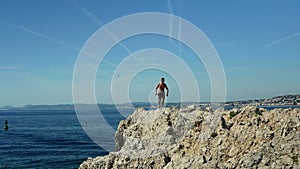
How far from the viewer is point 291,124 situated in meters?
16.8

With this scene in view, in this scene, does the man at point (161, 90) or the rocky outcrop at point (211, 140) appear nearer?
the rocky outcrop at point (211, 140)

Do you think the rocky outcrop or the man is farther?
the man

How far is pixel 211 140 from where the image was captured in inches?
723

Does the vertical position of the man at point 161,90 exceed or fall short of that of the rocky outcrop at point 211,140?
it exceeds it

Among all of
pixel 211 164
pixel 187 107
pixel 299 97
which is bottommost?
pixel 211 164

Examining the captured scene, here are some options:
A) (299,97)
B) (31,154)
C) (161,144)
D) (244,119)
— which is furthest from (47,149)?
(299,97)

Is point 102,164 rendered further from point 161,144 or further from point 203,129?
point 203,129

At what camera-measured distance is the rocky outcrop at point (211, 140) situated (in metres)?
15.3

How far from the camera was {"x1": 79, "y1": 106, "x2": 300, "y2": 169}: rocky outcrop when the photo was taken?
15312 mm

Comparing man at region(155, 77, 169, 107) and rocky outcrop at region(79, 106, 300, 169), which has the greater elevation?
man at region(155, 77, 169, 107)

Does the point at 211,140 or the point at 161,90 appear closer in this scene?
the point at 211,140

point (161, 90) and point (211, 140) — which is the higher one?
point (161, 90)

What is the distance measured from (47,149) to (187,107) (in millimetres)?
43087

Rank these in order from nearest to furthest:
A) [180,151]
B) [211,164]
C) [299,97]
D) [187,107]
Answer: [211,164], [180,151], [187,107], [299,97]
